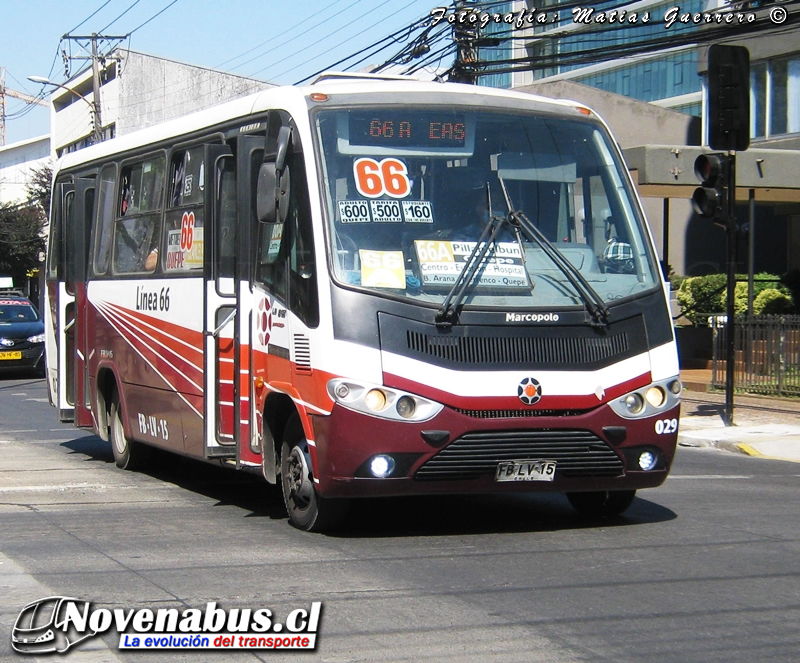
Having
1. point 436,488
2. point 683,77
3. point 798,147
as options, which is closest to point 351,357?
point 436,488

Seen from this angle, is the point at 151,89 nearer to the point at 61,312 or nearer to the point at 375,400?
the point at 61,312

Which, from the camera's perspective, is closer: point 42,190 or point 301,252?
point 301,252

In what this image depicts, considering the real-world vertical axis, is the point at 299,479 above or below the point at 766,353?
above

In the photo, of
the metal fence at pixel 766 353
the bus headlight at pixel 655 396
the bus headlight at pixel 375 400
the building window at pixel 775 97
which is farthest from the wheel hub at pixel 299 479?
the building window at pixel 775 97

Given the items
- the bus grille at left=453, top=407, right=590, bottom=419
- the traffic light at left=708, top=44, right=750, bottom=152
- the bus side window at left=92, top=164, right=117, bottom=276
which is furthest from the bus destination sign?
the traffic light at left=708, top=44, right=750, bottom=152

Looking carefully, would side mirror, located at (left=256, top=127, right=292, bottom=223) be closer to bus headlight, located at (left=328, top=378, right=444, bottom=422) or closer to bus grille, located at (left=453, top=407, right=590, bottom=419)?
bus headlight, located at (left=328, top=378, right=444, bottom=422)

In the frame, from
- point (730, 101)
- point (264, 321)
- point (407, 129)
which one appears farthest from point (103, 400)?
point (730, 101)

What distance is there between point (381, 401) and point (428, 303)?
0.68 metres

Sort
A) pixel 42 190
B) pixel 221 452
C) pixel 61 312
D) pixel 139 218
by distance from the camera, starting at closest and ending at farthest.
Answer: pixel 221 452 → pixel 139 218 → pixel 61 312 → pixel 42 190

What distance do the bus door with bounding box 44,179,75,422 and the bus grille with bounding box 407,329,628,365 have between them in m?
6.53

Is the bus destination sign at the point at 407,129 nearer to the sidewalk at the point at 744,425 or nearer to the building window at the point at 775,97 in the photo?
the sidewalk at the point at 744,425

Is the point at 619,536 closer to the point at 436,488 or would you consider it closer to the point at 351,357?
the point at 436,488

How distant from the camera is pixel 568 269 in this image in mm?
8102

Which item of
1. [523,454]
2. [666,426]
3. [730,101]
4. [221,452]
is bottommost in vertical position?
[221,452]
